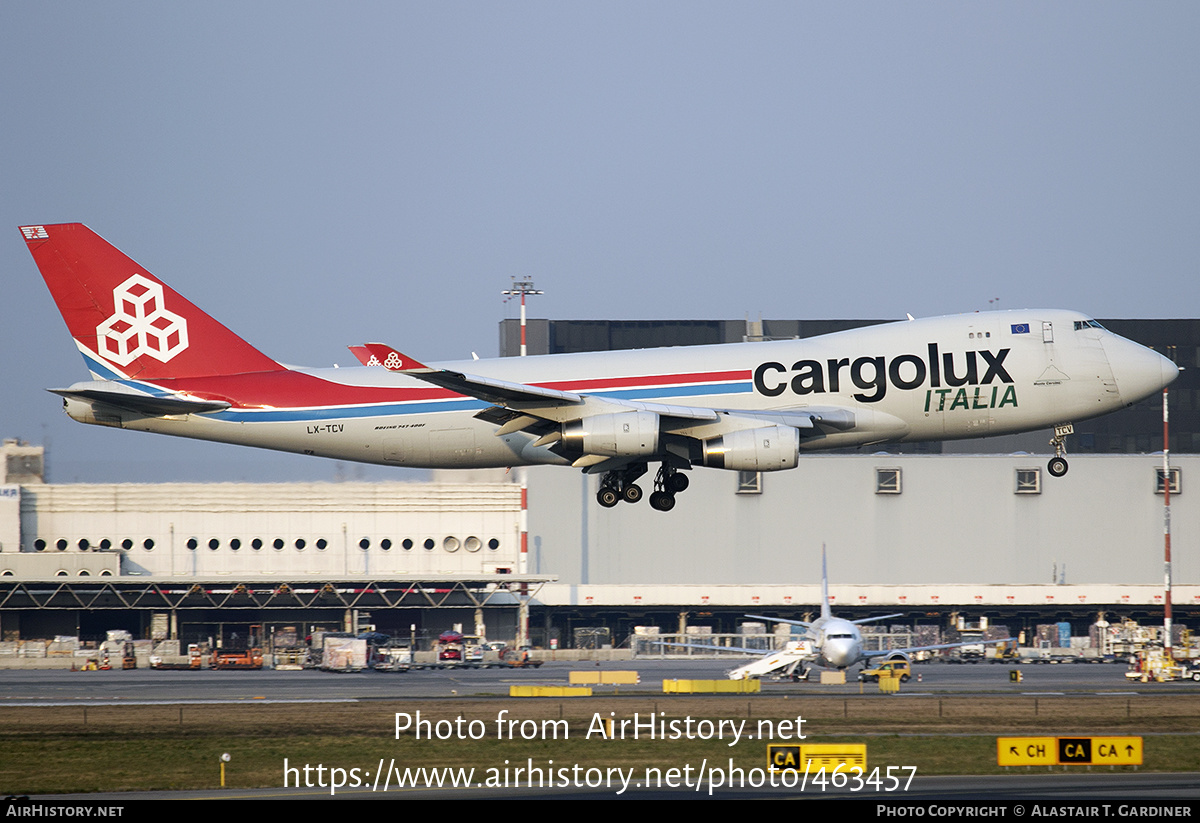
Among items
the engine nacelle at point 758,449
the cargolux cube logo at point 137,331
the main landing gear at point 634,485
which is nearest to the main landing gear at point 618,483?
the main landing gear at point 634,485

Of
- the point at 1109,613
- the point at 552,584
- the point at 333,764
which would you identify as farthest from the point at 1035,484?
the point at 333,764

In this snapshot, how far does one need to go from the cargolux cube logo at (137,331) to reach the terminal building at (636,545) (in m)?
40.8

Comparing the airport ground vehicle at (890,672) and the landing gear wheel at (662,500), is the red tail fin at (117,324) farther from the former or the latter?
the airport ground vehicle at (890,672)

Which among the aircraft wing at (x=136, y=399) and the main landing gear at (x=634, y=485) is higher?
the aircraft wing at (x=136, y=399)

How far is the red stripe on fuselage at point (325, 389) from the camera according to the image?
125 feet

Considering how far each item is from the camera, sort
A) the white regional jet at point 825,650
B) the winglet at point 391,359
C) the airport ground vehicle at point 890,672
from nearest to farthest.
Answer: the winglet at point 391,359 → the airport ground vehicle at point 890,672 → the white regional jet at point 825,650

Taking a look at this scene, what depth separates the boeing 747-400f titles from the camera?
36750mm

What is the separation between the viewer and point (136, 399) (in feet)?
122

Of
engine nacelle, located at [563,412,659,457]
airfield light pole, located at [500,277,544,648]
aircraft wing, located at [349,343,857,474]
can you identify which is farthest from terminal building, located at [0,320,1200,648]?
engine nacelle, located at [563,412,659,457]

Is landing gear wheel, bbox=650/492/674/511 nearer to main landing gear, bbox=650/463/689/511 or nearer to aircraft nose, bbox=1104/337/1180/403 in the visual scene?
main landing gear, bbox=650/463/689/511

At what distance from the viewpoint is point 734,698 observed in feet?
150
